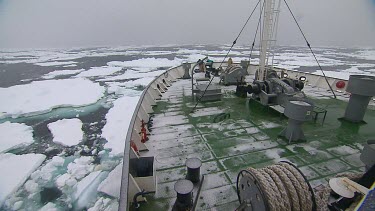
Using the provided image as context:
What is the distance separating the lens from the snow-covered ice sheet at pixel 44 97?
16703 millimetres

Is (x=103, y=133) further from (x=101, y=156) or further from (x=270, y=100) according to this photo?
(x=270, y=100)

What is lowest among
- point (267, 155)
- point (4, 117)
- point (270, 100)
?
point (4, 117)

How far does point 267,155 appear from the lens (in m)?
4.13

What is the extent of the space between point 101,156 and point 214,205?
756 cm

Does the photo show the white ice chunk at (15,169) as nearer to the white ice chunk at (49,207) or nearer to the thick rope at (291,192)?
the white ice chunk at (49,207)

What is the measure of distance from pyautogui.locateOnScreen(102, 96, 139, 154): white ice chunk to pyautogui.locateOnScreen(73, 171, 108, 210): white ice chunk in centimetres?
176

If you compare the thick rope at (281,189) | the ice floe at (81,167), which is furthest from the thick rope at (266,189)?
the ice floe at (81,167)

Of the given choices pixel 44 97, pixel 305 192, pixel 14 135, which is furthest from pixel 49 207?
pixel 44 97

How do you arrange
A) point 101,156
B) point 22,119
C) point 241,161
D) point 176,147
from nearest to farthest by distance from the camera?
point 241,161, point 176,147, point 101,156, point 22,119

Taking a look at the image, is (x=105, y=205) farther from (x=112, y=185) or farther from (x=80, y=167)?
(x=80, y=167)

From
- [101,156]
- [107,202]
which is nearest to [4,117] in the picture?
[101,156]

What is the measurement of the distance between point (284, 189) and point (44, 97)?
23.4m

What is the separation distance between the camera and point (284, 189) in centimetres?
209

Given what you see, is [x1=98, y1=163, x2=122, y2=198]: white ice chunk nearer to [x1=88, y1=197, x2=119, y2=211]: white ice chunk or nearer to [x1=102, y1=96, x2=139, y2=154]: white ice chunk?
[x1=88, y1=197, x2=119, y2=211]: white ice chunk
